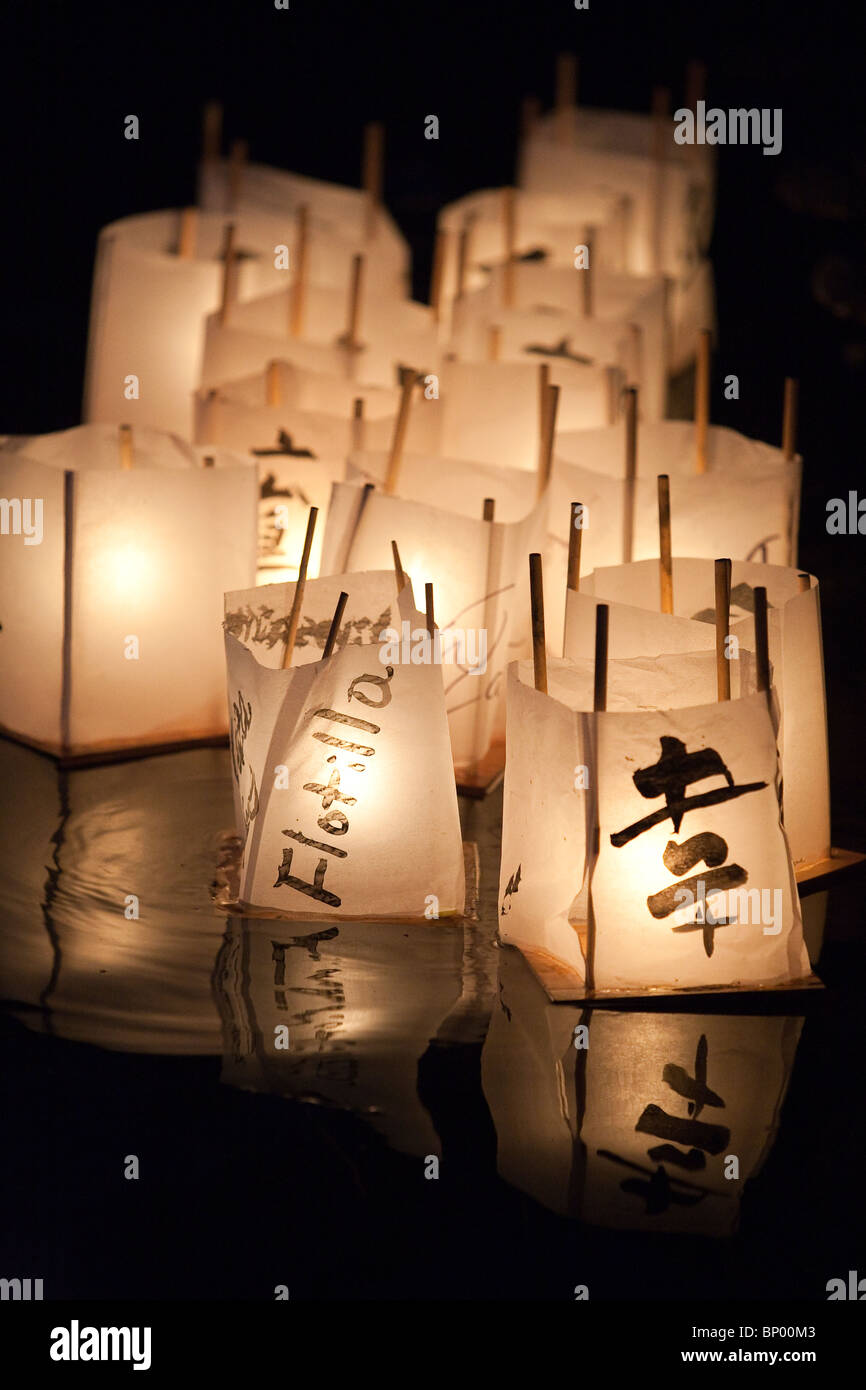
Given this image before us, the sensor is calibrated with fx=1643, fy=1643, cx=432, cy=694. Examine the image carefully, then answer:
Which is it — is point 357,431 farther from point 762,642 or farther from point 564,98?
point 564,98

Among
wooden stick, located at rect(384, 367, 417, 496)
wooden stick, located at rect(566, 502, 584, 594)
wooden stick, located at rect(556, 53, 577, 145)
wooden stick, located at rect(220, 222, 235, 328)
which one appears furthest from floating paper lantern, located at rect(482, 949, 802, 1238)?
wooden stick, located at rect(556, 53, 577, 145)

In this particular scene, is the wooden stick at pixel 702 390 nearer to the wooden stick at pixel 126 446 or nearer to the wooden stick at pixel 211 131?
the wooden stick at pixel 126 446

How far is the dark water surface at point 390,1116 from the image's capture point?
258cm

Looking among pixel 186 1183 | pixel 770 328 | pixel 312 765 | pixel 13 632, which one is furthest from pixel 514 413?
pixel 770 328

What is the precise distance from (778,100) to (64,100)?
412 cm

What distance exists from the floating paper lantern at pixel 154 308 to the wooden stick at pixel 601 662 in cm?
376

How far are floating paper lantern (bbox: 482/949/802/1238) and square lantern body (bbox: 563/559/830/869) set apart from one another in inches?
31.6

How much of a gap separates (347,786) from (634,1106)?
0.98m

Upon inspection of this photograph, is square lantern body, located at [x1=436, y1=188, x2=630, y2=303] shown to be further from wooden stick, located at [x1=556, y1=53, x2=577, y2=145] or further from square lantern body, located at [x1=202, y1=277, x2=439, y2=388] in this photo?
square lantern body, located at [x1=202, y1=277, x2=439, y2=388]

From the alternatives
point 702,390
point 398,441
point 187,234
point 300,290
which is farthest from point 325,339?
point 702,390

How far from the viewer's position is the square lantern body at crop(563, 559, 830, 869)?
3.69 m

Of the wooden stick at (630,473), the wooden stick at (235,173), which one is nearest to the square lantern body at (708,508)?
the wooden stick at (630,473)

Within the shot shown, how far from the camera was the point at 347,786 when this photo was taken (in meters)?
3.57

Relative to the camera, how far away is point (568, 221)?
Result: 798 cm
